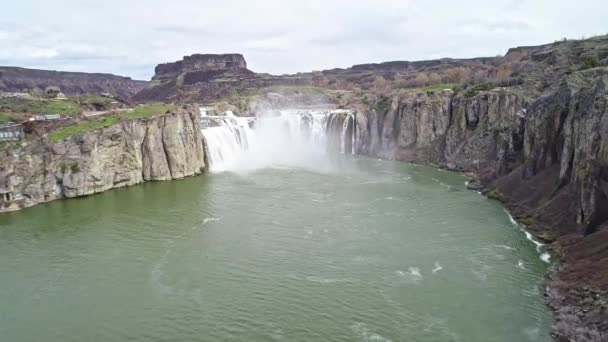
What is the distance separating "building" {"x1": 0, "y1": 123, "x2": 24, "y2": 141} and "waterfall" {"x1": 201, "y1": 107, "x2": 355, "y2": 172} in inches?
875

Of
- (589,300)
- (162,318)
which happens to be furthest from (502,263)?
(162,318)

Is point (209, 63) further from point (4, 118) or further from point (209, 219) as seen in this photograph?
point (209, 219)

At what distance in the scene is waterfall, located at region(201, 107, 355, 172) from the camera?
216ft

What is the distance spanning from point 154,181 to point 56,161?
1080 centimetres

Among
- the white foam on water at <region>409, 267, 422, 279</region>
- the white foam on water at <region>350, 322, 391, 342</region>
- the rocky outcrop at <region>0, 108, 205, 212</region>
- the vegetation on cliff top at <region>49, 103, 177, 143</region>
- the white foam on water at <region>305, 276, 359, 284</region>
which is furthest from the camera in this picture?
the vegetation on cliff top at <region>49, 103, 177, 143</region>

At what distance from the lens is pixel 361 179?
54.9 meters

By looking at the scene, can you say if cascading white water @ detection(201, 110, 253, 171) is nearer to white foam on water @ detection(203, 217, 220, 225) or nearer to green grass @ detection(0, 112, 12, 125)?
green grass @ detection(0, 112, 12, 125)

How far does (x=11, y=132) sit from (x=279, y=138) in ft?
132

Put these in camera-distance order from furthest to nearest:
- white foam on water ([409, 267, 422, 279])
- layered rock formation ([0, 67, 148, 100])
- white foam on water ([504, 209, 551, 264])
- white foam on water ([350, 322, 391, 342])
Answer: layered rock formation ([0, 67, 148, 100])
white foam on water ([504, 209, 551, 264])
white foam on water ([409, 267, 422, 279])
white foam on water ([350, 322, 391, 342])

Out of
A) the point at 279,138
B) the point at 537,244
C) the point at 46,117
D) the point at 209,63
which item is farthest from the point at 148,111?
the point at 209,63

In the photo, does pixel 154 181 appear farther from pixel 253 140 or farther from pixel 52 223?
pixel 253 140

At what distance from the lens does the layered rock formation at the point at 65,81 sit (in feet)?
452

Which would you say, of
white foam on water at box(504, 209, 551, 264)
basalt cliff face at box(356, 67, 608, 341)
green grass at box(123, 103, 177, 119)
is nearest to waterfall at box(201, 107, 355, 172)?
basalt cliff face at box(356, 67, 608, 341)

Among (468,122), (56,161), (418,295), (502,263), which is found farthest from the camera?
(468,122)
